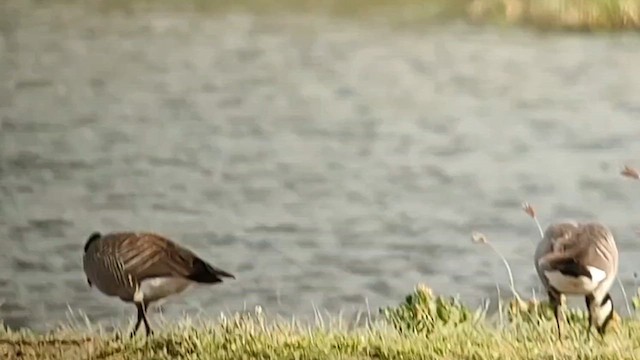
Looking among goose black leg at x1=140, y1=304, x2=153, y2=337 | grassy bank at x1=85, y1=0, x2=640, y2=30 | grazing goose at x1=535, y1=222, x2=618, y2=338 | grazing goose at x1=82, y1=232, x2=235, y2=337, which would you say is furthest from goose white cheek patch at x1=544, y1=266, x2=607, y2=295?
goose black leg at x1=140, y1=304, x2=153, y2=337

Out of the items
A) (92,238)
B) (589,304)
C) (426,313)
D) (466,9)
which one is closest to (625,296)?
(589,304)

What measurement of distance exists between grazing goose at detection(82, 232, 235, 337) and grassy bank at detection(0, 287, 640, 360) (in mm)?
68

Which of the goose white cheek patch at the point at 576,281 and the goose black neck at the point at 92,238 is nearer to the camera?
the goose white cheek patch at the point at 576,281

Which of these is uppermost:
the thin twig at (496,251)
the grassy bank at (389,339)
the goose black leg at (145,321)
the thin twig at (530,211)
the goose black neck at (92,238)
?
the goose black neck at (92,238)

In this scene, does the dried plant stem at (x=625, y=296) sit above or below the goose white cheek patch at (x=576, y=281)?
below

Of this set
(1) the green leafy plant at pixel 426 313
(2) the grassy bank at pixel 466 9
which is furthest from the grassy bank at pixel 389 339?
(2) the grassy bank at pixel 466 9

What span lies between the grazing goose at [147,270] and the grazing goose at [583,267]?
1.75ft

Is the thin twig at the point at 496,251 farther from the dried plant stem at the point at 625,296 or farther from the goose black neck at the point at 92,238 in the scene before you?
the goose black neck at the point at 92,238

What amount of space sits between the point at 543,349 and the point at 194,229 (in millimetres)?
611

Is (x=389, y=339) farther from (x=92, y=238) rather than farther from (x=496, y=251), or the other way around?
(x=92, y=238)

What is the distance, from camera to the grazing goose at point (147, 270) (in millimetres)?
1605

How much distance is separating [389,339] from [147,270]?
0.42 metres

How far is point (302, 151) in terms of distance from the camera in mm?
1619

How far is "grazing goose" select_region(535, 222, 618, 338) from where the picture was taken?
5.03 ft
